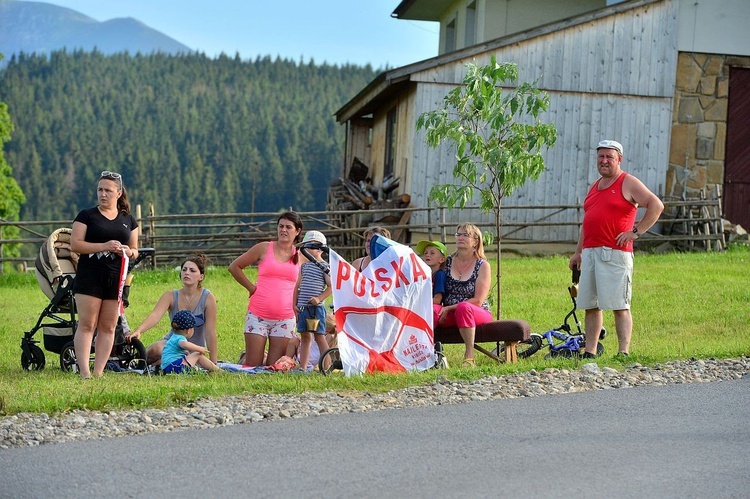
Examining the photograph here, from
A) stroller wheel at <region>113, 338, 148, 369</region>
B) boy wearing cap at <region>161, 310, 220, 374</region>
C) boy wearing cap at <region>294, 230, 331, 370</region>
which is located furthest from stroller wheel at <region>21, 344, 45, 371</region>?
boy wearing cap at <region>294, 230, 331, 370</region>

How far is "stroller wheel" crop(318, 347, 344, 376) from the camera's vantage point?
31.4 feet

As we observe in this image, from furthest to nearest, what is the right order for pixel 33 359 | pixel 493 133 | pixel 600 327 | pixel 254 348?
pixel 493 133 < pixel 33 359 < pixel 254 348 < pixel 600 327

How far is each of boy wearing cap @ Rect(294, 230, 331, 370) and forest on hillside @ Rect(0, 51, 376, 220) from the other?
82.0m

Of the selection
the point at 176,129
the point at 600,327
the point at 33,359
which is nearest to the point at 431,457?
the point at 600,327

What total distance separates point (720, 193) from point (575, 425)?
19.5m

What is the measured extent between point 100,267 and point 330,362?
218cm

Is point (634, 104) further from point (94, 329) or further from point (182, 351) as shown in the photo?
point (94, 329)

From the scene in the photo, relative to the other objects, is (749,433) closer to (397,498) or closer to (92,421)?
(397,498)

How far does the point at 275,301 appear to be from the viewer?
11.0 meters

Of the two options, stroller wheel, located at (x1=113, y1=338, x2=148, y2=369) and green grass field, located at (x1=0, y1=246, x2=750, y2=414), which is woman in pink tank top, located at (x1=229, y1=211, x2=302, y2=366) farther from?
green grass field, located at (x1=0, y1=246, x2=750, y2=414)

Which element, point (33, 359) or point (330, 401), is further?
point (33, 359)

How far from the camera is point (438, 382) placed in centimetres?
873

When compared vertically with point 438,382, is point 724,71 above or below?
above

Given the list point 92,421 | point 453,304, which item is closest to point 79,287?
point 92,421
